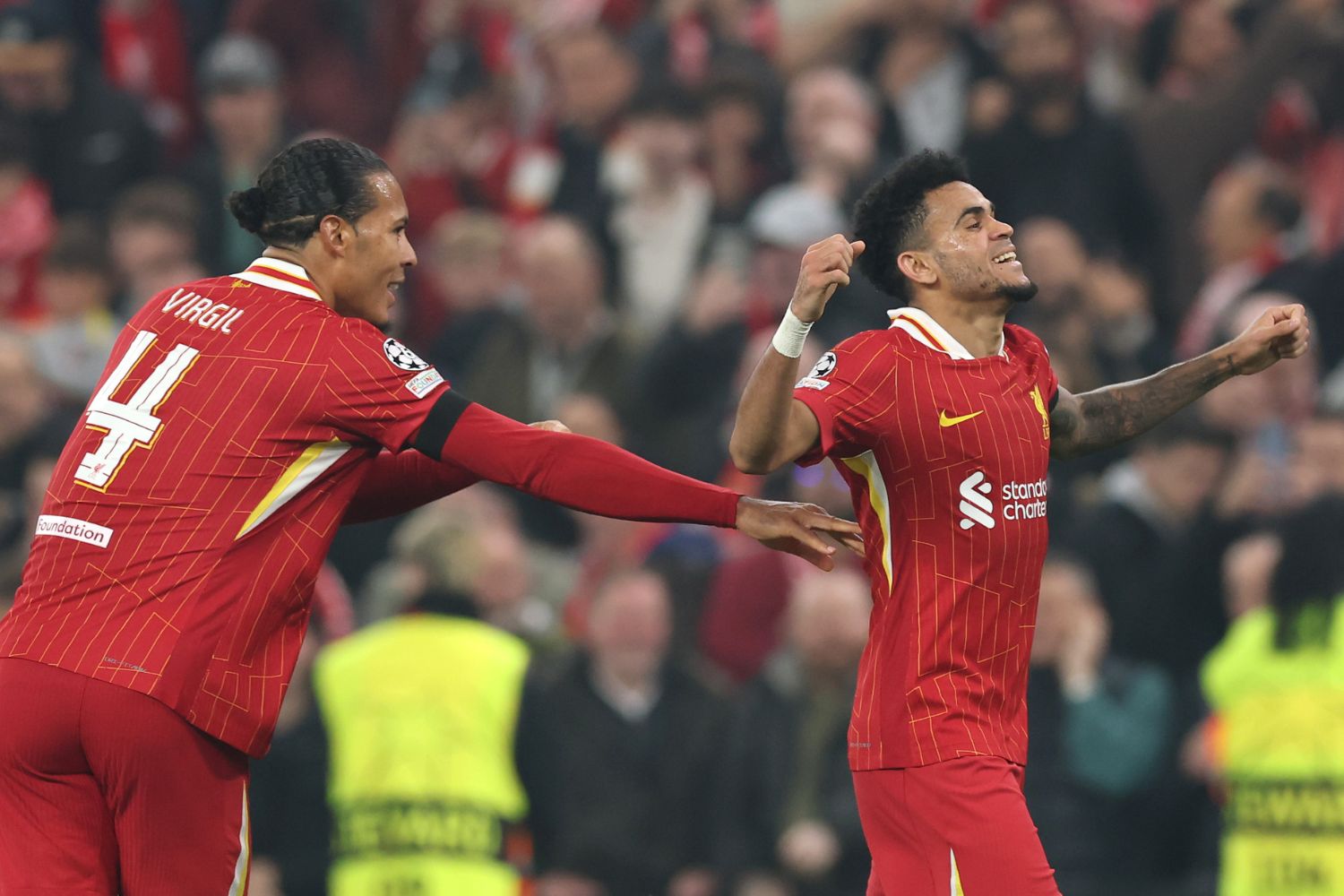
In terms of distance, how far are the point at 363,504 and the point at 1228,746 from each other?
391cm

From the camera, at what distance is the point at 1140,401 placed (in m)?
6.45

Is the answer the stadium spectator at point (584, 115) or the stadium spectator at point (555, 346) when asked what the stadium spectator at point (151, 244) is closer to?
the stadium spectator at point (555, 346)

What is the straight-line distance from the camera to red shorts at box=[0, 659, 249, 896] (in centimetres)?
529

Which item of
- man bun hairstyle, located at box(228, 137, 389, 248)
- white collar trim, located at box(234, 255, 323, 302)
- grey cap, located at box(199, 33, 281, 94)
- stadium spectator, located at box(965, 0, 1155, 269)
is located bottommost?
white collar trim, located at box(234, 255, 323, 302)

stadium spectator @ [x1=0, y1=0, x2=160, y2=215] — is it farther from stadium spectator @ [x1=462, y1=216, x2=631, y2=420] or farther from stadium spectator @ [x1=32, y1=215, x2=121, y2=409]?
stadium spectator @ [x1=462, y1=216, x2=631, y2=420]

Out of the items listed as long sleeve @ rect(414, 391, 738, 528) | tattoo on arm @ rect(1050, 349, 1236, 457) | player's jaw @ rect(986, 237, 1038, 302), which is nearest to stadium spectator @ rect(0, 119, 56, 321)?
long sleeve @ rect(414, 391, 738, 528)

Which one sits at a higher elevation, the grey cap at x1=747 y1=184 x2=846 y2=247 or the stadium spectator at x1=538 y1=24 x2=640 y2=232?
the stadium spectator at x1=538 y1=24 x2=640 y2=232

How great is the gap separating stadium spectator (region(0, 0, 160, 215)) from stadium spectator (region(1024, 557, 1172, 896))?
6.53 metres

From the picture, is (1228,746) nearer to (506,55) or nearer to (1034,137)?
(1034,137)

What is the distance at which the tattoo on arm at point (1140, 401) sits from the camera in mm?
6398

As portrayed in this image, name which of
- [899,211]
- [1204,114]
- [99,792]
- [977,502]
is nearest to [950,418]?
[977,502]

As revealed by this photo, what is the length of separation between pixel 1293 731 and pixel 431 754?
3.26 metres

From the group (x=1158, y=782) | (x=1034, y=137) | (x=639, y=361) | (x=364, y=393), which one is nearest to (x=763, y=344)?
(x=639, y=361)

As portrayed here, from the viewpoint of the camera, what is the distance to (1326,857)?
826 centimetres
